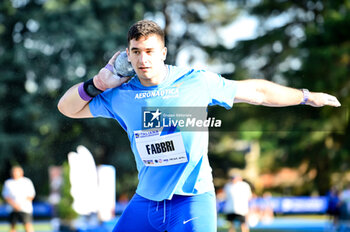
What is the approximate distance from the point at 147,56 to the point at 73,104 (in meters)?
0.71

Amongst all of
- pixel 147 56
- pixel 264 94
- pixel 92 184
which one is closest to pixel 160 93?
pixel 147 56

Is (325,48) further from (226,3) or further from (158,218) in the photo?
(158,218)

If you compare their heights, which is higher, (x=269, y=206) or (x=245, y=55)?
(x=245, y=55)

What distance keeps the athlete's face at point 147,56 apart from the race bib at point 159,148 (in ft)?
1.34

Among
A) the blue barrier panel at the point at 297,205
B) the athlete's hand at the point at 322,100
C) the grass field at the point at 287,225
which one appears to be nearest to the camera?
the athlete's hand at the point at 322,100

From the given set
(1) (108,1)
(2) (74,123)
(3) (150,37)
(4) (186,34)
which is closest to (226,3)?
(4) (186,34)

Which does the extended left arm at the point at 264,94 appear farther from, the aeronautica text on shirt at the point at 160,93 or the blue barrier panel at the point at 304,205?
the blue barrier panel at the point at 304,205

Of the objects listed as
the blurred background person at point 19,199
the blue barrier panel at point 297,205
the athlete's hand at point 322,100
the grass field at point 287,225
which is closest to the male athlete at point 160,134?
the athlete's hand at point 322,100

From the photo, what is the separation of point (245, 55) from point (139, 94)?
19.6 m

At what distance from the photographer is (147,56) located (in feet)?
12.0

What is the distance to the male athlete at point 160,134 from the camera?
365 centimetres

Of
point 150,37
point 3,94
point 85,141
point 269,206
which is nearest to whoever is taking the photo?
point 150,37

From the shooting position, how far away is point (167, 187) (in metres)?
3.67

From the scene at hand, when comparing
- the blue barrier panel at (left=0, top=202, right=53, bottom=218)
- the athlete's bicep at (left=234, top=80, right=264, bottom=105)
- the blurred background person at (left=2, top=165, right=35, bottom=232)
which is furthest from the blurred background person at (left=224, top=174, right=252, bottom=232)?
the blue barrier panel at (left=0, top=202, right=53, bottom=218)
